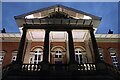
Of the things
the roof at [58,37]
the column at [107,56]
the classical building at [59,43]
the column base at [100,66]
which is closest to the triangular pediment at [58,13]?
the classical building at [59,43]

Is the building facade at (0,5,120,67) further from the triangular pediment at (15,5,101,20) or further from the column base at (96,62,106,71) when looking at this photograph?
the column base at (96,62,106,71)

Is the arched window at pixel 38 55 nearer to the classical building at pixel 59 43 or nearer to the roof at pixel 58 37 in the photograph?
the classical building at pixel 59 43

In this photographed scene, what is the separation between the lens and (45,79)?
8.36 metres

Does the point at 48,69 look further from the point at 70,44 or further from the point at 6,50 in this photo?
the point at 6,50

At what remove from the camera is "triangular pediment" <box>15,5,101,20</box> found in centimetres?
1223

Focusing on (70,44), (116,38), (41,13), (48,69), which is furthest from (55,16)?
(116,38)

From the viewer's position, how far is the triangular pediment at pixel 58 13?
12.2 meters

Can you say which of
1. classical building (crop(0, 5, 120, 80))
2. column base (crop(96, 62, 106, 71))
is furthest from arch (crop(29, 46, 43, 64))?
column base (crop(96, 62, 106, 71))

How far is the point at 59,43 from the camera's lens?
49.0 feet

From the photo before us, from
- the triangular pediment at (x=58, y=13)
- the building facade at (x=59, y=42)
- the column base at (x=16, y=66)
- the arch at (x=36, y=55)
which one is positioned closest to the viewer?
the column base at (x=16, y=66)

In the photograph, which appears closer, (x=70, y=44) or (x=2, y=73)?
(x=2, y=73)

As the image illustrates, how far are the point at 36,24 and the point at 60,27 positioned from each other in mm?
2334

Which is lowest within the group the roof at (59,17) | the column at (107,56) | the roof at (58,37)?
the column at (107,56)

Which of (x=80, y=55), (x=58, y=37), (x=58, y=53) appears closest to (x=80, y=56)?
(x=80, y=55)
